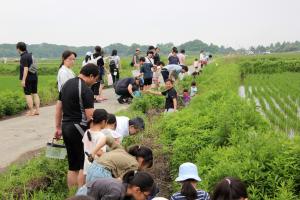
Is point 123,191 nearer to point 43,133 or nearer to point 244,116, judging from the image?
point 244,116

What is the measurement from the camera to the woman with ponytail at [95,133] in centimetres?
514

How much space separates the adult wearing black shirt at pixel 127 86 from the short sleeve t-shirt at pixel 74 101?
23.2 ft

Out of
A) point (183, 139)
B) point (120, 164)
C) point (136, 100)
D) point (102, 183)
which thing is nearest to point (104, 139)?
point (120, 164)

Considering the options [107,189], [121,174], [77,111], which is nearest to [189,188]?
[107,189]

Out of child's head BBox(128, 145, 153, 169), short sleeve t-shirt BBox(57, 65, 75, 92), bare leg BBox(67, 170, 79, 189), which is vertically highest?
short sleeve t-shirt BBox(57, 65, 75, 92)

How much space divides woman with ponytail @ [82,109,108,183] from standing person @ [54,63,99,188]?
0.21m

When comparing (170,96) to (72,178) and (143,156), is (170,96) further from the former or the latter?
(143,156)

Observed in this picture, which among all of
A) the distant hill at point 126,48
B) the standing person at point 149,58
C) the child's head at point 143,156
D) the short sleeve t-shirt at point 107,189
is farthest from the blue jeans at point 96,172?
the distant hill at point 126,48

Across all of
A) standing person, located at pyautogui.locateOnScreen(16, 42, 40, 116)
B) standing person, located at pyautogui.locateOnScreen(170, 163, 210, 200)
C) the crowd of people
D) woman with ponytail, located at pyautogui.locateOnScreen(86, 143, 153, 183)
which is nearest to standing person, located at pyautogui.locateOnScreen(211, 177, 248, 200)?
the crowd of people

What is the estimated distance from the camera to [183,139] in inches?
247

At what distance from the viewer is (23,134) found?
9234 mm

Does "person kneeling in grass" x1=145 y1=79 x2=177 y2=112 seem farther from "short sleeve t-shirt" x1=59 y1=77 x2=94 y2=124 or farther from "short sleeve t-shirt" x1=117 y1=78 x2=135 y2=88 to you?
"short sleeve t-shirt" x1=59 y1=77 x2=94 y2=124

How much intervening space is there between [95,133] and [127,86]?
7573 mm

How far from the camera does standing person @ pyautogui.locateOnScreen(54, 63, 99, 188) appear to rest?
17.5 feet
